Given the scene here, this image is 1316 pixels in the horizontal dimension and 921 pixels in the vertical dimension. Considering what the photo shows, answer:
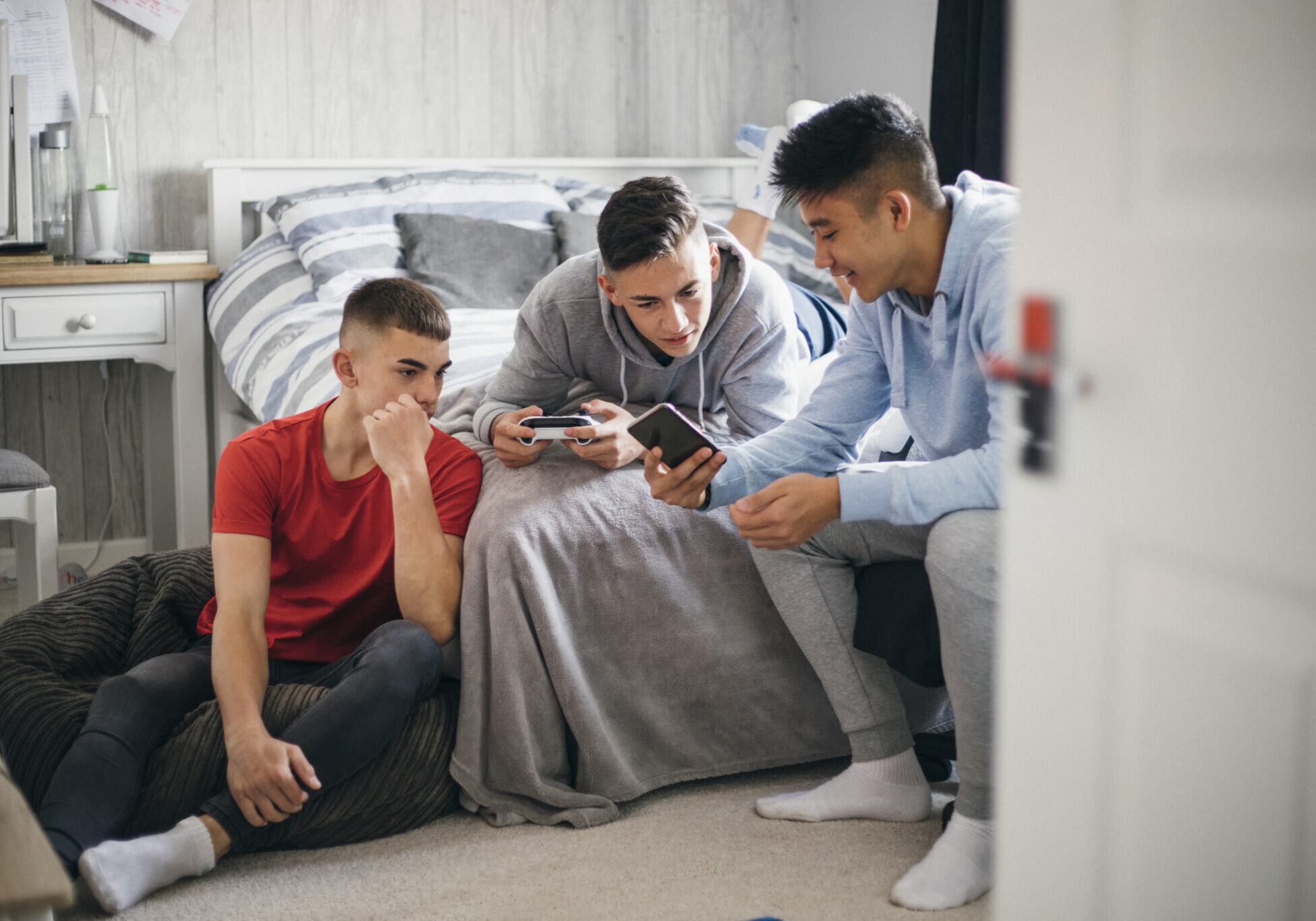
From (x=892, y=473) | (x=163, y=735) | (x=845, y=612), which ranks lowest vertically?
(x=163, y=735)

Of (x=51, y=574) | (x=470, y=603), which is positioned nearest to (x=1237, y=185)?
(x=470, y=603)

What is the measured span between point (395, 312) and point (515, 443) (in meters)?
0.24

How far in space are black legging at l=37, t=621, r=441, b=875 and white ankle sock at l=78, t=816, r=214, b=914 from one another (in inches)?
1.2

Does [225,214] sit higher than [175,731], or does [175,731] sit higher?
[225,214]

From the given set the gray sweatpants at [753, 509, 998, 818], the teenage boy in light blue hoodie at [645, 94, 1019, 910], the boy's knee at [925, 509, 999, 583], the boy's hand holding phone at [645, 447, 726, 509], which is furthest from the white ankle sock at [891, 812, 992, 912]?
the boy's hand holding phone at [645, 447, 726, 509]

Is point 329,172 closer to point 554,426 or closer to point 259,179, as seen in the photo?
point 259,179

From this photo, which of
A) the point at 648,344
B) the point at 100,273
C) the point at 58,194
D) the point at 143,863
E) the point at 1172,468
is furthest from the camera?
the point at 58,194

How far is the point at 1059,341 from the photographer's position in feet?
2.22

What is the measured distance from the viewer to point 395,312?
1561 millimetres

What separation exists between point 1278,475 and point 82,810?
120cm

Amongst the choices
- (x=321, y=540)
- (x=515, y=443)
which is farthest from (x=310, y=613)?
(x=515, y=443)

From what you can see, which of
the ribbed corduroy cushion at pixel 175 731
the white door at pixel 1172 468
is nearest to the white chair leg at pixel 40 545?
the ribbed corduroy cushion at pixel 175 731

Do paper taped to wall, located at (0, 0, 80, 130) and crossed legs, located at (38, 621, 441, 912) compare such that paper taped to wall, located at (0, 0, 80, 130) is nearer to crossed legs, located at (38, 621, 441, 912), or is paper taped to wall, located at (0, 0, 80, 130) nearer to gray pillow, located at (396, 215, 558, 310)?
gray pillow, located at (396, 215, 558, 310)

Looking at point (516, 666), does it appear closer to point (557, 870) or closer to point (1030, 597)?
point (557, 870)
